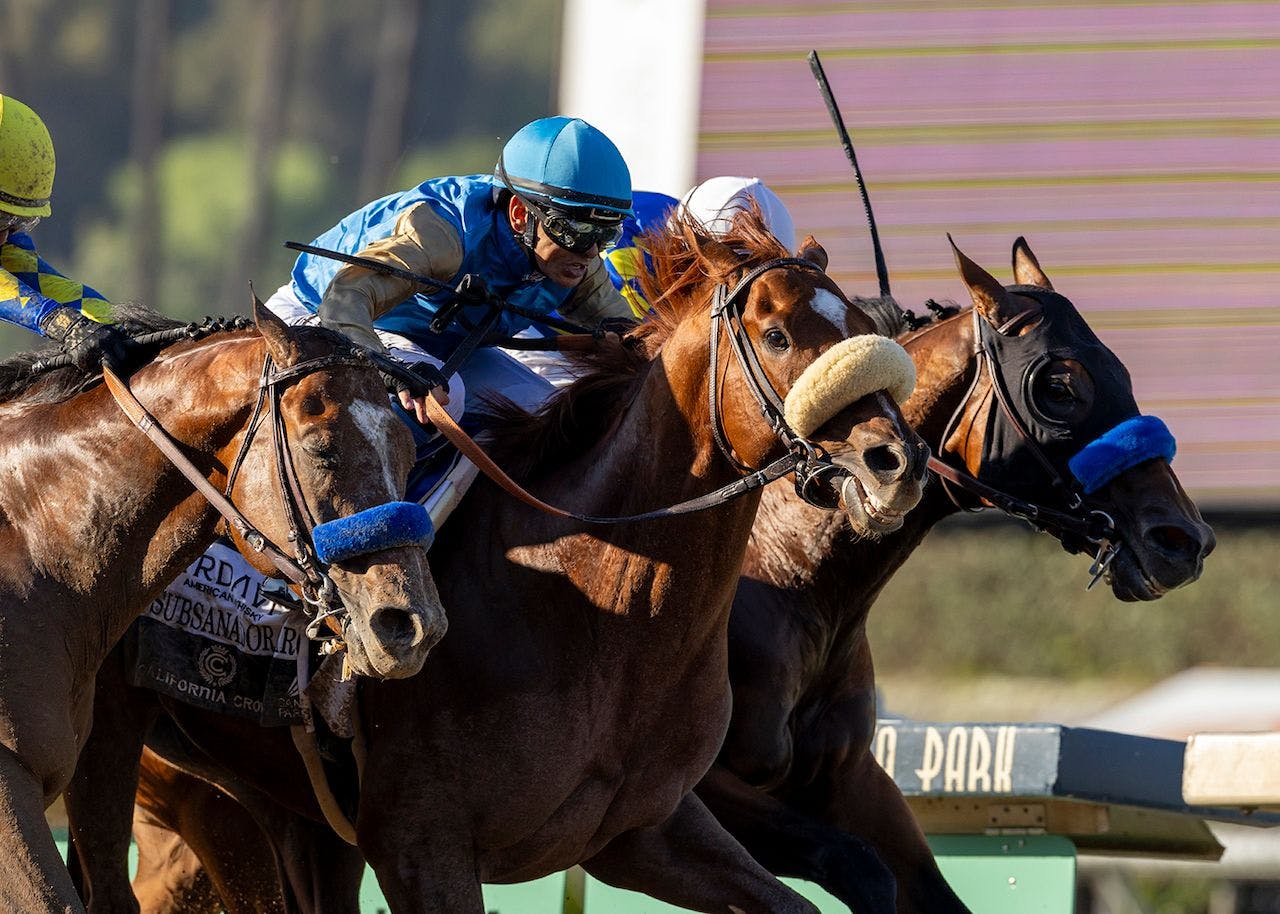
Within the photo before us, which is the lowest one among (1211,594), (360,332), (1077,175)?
(1211,594)

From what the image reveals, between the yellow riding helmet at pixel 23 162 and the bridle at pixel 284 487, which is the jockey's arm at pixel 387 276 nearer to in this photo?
the bridle at pixel 284 487

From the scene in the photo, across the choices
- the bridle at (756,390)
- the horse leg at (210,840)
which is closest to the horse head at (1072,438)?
the bridle at (756,390)

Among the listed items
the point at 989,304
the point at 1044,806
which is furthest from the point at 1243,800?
the point at 989,304

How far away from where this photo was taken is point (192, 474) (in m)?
3.94

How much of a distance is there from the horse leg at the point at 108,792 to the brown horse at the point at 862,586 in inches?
54.4

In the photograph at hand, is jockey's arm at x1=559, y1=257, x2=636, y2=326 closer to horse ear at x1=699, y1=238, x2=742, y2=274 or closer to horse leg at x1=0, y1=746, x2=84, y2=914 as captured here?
horse ear at x1=699, y1=238, x2=742, y2=274

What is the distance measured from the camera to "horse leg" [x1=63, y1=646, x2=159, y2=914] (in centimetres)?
479

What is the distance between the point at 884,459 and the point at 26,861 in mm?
1753

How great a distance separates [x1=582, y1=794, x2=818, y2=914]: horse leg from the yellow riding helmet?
191 centimetres

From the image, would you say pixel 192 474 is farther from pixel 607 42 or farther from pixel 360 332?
pixel 607 42

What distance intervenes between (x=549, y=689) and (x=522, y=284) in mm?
1148

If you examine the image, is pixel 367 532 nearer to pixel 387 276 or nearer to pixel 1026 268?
pixel 387 276

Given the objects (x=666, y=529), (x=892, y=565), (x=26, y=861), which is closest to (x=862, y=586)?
(x=892, y=565)

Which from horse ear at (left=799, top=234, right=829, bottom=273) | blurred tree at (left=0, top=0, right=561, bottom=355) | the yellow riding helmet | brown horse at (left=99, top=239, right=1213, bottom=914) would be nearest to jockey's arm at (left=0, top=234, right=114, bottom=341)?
the yellow riding helmet
